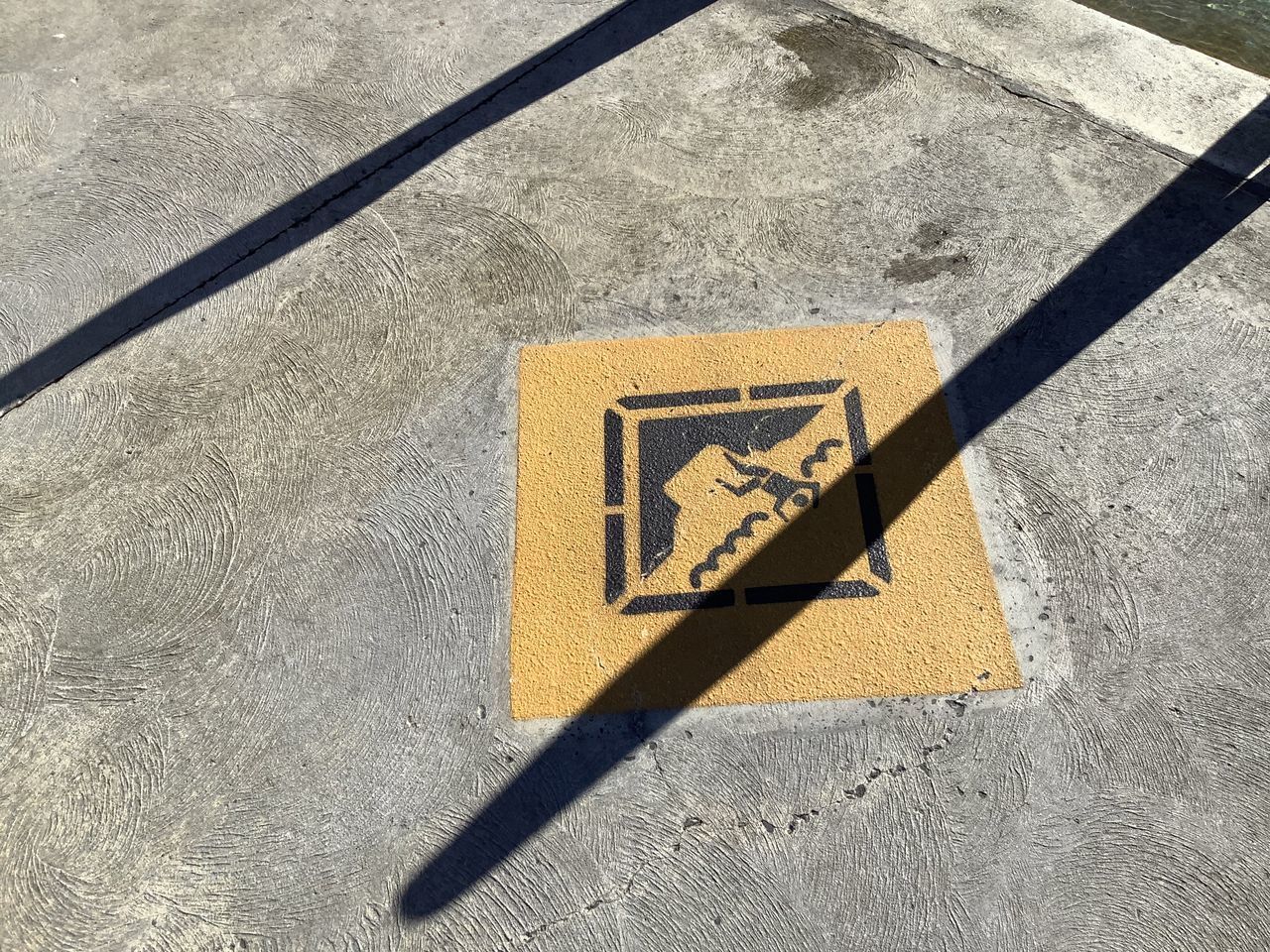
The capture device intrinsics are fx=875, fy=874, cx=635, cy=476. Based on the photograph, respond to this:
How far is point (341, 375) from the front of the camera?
4.34 meters

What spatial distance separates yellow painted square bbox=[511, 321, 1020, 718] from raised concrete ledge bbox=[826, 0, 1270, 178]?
2.08 meters

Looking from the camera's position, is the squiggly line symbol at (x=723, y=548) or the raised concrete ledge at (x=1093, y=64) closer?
the squiggly line symbol at (x=723, y=548)

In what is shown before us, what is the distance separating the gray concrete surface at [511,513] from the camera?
3049 mm

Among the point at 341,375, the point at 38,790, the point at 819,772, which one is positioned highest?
the point at 341,375

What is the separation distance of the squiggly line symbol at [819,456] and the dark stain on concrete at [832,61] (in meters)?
2.45

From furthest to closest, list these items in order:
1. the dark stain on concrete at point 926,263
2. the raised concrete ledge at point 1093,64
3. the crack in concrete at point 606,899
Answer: the raised concrete ledge at point 1093,64, the dark stain on concrete at point 926,263, the crack in concrete at point 606,899

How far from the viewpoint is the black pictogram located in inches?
140

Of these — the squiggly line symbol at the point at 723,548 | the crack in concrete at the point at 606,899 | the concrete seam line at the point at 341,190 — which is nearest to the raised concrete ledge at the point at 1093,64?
the concrete seam line at the point at 341,190

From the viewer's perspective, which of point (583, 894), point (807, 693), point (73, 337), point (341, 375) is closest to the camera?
point (583, 894)

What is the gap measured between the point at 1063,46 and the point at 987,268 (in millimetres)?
2004

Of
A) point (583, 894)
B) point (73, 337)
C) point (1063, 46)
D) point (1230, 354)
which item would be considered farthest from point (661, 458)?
point (1063, 46)

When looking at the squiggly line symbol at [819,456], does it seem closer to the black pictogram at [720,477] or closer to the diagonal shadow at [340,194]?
the black pictogram at [720,477]

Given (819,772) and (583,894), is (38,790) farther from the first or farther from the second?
(819,772)

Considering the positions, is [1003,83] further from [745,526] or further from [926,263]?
[745,526]
